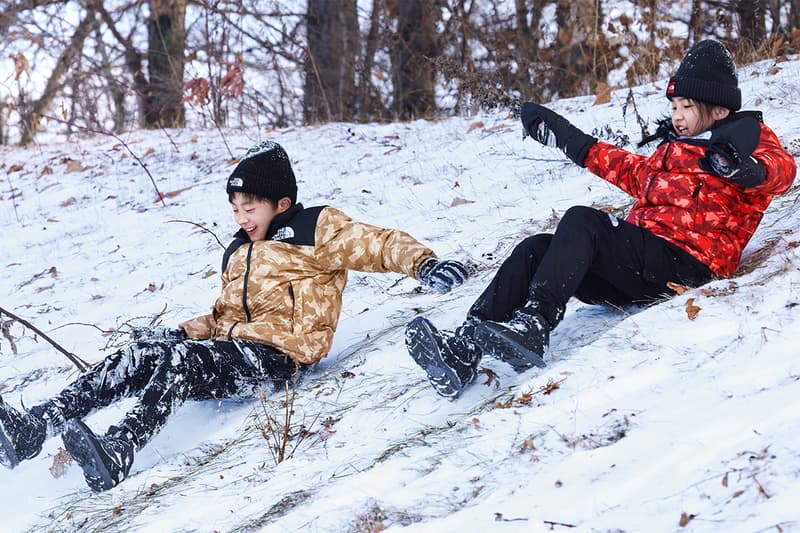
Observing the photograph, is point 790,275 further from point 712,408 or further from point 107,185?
point 107,185

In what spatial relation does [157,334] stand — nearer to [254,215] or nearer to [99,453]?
[254,215]

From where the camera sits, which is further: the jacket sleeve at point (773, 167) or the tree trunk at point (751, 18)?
the tree trunk at point (751, 18)

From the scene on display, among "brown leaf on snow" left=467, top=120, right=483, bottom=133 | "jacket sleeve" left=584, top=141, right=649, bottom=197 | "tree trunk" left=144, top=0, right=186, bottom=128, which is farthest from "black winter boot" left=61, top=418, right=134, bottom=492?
"tree trunk" left=144, top=0, right=186, bottom=128

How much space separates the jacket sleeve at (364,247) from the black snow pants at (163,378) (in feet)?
1.83

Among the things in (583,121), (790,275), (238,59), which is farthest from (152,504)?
(238,59)

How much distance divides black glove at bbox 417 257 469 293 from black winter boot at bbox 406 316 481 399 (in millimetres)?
272

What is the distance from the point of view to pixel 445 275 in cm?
352

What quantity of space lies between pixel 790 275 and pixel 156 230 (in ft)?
19.6

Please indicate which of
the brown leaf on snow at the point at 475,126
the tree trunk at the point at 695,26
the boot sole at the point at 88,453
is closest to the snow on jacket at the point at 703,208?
the boot sole at the point at 88,453

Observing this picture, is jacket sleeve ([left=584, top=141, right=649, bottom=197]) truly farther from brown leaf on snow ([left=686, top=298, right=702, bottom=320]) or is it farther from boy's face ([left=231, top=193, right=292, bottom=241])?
boy's face ([left=231, top=193, right=292, bottom=241])

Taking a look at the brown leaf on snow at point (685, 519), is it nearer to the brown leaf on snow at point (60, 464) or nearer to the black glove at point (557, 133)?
the black glove at point (557, 133)

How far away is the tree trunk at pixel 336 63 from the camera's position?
13.1 metres

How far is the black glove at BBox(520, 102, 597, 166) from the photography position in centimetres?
417

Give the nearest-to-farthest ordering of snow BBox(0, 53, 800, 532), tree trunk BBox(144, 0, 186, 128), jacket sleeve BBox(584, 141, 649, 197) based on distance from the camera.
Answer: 1. snow BBox(0, 53, 800, 532)
2. jacket sleeve BBox(584, 141, 649, 197)
3. tree trunk BBox(144, 0, 186, 128)
